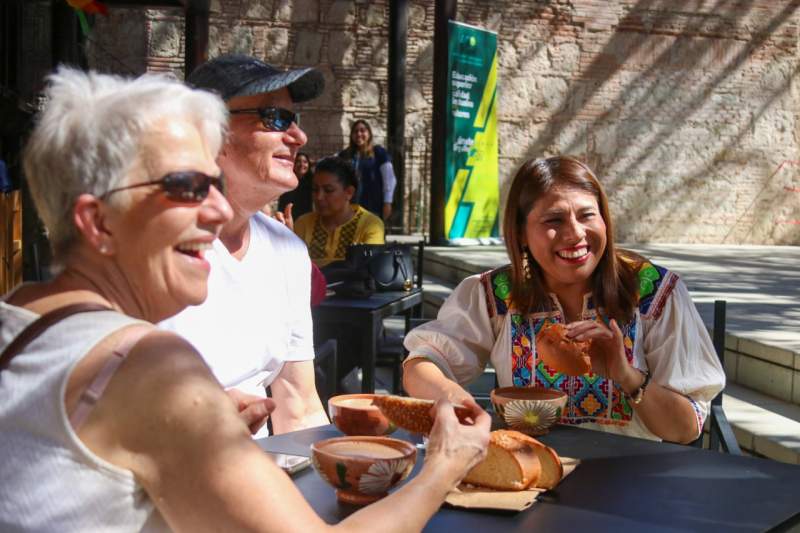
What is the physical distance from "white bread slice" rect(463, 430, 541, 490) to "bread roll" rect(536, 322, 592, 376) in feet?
1.88

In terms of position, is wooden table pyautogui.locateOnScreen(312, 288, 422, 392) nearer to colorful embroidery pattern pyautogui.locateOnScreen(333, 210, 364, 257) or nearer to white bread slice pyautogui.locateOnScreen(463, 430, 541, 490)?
colorful embroidery pattern pyautogui.locateOnScreen(333, 210, 364, 257)

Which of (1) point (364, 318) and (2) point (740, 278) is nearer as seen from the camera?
(1) point (364, 318)

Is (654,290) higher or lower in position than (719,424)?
higher

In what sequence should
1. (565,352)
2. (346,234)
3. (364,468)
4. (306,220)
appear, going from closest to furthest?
(364,468) < (565,352) < (346,234) < (306,220)

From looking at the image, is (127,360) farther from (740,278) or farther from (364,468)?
(740,278)

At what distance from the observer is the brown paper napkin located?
1.72 meters

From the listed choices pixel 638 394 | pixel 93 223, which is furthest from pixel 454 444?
pixel 638 394

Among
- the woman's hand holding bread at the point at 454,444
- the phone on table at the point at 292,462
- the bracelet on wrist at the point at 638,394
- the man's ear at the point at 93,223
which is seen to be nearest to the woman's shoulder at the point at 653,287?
the bracelet on wrist at the point at 638,394

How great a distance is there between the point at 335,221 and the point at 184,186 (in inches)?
211

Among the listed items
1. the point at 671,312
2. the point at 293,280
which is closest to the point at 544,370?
the point at 671,312

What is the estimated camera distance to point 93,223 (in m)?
1.38

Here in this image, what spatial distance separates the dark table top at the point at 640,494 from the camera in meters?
1.68

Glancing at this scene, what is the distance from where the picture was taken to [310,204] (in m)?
9.68

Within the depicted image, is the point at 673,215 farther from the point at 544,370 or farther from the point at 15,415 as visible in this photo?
the point at 15,415
